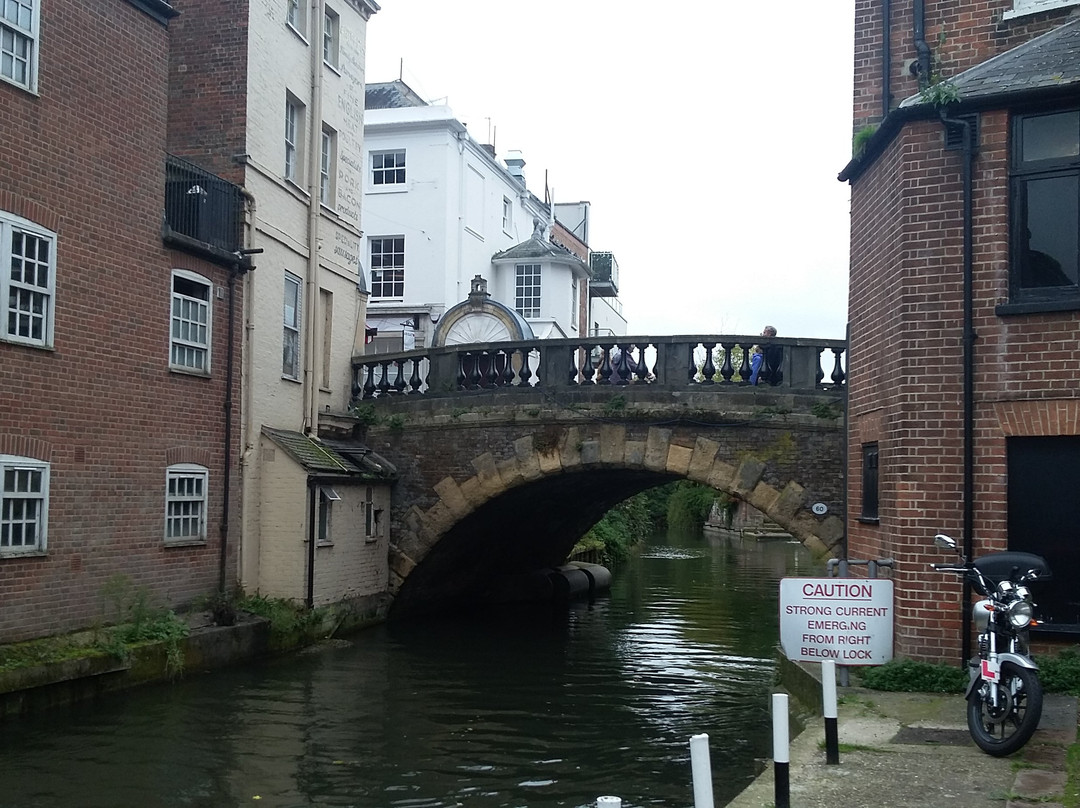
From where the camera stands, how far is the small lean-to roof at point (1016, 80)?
9.78 meters

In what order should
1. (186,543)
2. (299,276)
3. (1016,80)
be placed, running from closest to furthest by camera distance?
(1016,80) < (186,543) < (299,276)

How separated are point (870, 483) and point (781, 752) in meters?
6.33

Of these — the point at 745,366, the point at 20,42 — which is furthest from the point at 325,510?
the point at 20,42

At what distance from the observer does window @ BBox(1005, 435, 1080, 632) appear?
9.74 metres

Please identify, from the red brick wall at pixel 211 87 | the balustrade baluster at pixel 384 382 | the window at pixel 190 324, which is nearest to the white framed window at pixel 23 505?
the window at pixel 190 324

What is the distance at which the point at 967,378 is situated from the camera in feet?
33.1

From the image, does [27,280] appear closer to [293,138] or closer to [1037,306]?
[293,138]

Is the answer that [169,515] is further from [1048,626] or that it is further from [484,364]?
[1048,626]

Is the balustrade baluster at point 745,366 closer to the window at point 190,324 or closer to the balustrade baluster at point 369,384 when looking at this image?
the balustrade baluster at point 369,384

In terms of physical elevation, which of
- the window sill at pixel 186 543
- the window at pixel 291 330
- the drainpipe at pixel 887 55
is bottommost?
the window sill at pixel 186 543

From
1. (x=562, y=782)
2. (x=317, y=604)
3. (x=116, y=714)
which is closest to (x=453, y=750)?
(x=562, y=782)

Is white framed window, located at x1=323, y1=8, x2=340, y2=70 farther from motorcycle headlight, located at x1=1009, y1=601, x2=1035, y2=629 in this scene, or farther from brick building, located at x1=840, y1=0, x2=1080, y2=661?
motorcycle headlight, located at x1=1009, y1=601, x2=1035, y2=629

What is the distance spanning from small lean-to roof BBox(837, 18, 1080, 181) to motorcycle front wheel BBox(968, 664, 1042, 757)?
5.19m

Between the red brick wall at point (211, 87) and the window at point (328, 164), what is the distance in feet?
9.23
